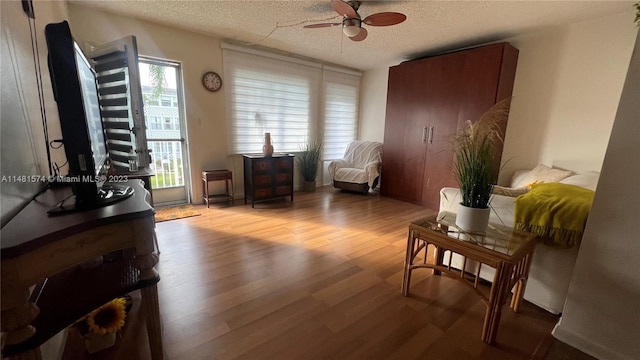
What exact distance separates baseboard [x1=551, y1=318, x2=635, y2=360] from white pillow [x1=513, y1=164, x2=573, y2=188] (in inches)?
71.9

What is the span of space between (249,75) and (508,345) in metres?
4.02

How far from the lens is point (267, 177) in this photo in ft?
12.3

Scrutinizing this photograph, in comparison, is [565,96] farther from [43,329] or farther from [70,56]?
[43,329]

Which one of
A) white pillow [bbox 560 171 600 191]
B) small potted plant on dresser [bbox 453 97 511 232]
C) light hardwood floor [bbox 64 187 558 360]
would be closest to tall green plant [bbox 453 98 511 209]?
small potted plant on dresser [bbox 453 97 511 232]

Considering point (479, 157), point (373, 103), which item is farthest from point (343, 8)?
point (373, 103)

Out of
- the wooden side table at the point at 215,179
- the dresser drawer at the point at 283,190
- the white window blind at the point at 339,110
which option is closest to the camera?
the wooden side table at the point at 215,179

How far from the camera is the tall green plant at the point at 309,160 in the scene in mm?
4555

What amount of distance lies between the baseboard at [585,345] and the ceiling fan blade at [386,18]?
7.85 ft

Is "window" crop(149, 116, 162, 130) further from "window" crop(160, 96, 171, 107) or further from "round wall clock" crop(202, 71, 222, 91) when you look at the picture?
"round wall clock" crop(202, 71, 222, 91)

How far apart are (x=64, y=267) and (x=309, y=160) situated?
12.5 feet

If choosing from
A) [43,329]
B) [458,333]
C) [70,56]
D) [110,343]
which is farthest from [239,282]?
[70,56]

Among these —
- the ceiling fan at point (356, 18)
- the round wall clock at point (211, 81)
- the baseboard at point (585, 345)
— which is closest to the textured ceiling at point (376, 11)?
the ceiling fan at point (356, 18)

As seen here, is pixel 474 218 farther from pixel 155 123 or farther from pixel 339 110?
pixel 339 110

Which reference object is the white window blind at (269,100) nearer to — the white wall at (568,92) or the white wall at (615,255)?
the white wall at (568,92)
